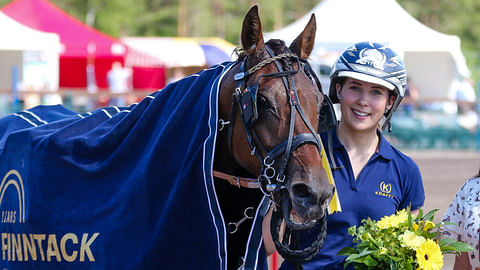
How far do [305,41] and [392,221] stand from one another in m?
1.09

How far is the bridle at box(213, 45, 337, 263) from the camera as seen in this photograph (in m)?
3.46

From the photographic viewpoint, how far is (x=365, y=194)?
3.76 meters

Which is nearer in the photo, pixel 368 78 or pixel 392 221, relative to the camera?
pixel 392 221

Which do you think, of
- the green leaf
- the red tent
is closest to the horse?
the green leaf

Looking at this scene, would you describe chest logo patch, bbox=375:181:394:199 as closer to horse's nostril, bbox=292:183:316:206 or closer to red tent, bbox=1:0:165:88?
horse's nostril, bbox=292:183:316:206

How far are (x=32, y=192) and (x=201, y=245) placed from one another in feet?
4.34

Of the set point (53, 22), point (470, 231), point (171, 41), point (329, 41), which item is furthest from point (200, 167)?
point (171, 41)

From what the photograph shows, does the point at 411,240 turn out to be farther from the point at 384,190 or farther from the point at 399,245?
the point at 384,190

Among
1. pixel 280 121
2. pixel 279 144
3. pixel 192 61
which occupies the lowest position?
pixel 279 144

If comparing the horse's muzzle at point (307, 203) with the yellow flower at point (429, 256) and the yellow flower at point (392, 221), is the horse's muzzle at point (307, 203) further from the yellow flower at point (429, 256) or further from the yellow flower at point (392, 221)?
the yellow flower at point (429, 256)

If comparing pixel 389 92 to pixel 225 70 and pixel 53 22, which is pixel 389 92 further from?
pixel 53 22

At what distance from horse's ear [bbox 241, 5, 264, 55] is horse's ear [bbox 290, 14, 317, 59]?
0.22 metres

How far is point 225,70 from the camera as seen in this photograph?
398 centimetres

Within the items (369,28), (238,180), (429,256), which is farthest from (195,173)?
(369,28)
